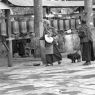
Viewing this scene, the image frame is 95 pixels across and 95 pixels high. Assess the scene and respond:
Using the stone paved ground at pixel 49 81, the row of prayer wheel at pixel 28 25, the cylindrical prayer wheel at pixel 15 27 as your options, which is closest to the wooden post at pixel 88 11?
the row of prayer wheel at pixel 28 25

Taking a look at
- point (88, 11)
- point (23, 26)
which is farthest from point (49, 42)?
point (88, 11)

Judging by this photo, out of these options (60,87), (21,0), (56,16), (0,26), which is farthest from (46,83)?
(56,16)

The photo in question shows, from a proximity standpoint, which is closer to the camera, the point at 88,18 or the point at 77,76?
the point at 77,76

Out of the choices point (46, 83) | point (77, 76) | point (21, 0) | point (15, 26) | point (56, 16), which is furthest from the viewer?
point (56, 16)

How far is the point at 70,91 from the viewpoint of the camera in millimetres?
8859

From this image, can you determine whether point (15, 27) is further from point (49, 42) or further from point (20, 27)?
point (49, 42)

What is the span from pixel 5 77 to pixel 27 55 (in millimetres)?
7943

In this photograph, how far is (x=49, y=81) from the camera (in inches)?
417

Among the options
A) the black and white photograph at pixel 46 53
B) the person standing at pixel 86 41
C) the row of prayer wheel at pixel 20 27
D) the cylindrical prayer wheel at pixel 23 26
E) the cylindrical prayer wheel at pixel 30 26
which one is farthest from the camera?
the cylindrical prayer wheel at pixel 30 26

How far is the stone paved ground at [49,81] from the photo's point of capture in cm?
896

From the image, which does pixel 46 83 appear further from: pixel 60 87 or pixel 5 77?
pixel 5 77

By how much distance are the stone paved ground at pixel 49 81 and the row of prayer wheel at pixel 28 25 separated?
1.66 metres

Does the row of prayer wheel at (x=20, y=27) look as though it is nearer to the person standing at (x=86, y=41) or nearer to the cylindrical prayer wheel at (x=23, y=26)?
Answer: the cylindrical prayer wheel at (x=23, y=26)

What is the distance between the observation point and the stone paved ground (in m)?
8.96
